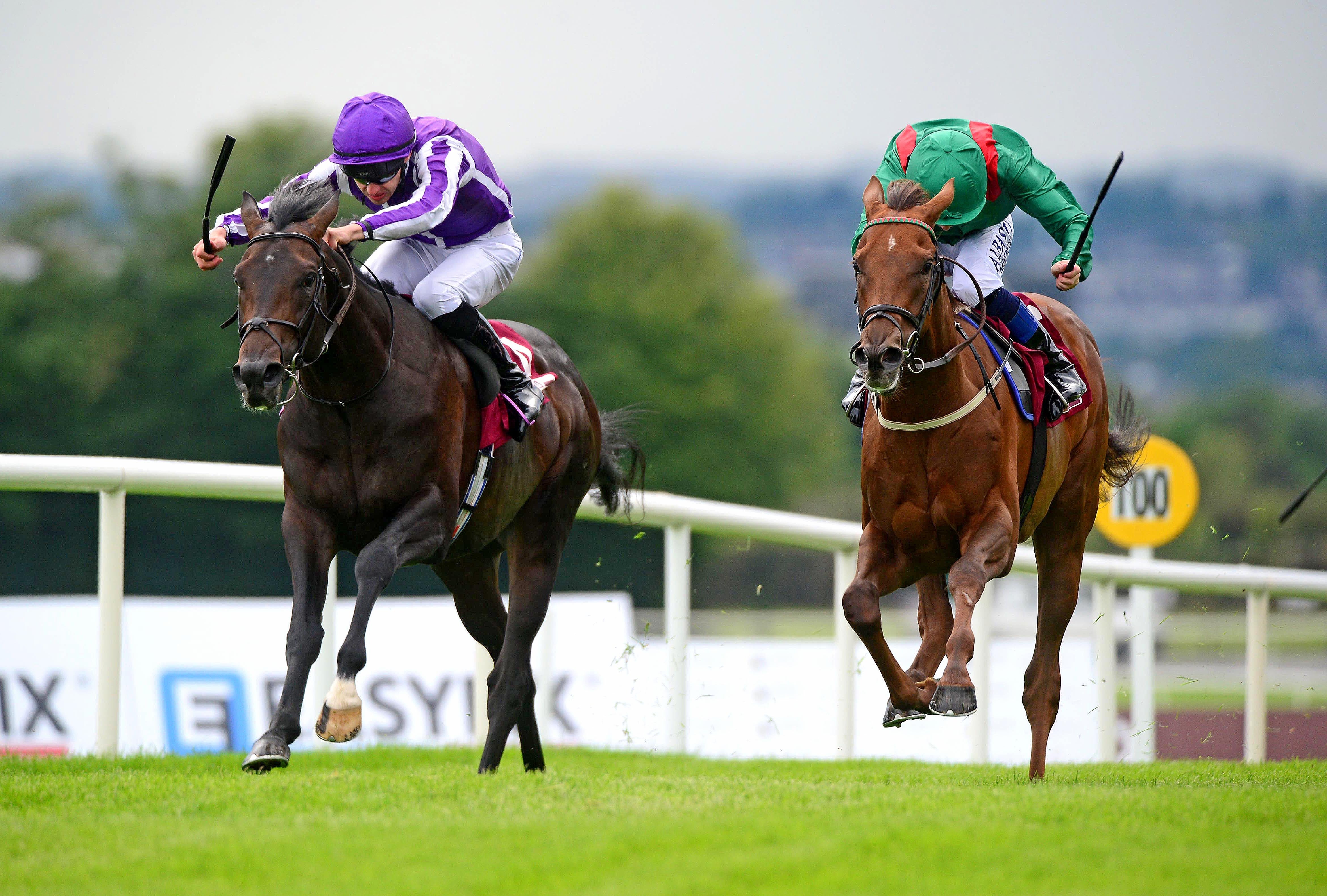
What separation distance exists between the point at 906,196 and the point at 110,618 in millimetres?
3476

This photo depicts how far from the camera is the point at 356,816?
429 centimetres

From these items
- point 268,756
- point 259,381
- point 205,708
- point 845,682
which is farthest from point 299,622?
point 205,708

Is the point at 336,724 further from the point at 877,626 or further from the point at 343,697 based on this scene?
the point at 877,626

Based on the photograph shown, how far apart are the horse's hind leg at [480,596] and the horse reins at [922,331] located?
1.96m

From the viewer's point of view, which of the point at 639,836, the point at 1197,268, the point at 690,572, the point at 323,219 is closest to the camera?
the point at 639,836

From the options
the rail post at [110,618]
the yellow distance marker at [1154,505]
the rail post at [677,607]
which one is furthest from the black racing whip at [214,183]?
the yellow distance marker at [1154,505]

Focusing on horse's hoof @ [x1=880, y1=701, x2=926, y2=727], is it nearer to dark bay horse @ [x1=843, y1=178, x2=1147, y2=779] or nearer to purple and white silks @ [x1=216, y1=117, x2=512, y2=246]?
dark bay horse @ [x1=843, y1=178, x2=1147, y2=779]

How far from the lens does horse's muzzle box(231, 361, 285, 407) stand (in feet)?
16.1

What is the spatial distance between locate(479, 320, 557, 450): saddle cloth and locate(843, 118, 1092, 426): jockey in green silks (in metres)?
1.31

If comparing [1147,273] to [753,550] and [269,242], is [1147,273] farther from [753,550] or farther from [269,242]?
[269,242]

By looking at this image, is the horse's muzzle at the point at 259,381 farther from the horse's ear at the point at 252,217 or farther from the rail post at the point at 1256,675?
the rail post at the point at 1256,675

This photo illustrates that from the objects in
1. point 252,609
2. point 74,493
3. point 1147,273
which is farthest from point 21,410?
point 1147,273

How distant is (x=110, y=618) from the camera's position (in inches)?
246

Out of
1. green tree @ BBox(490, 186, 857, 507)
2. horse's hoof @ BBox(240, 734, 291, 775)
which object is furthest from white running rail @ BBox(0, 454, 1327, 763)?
green tree @ BBox(490, 186, 857, 507)
